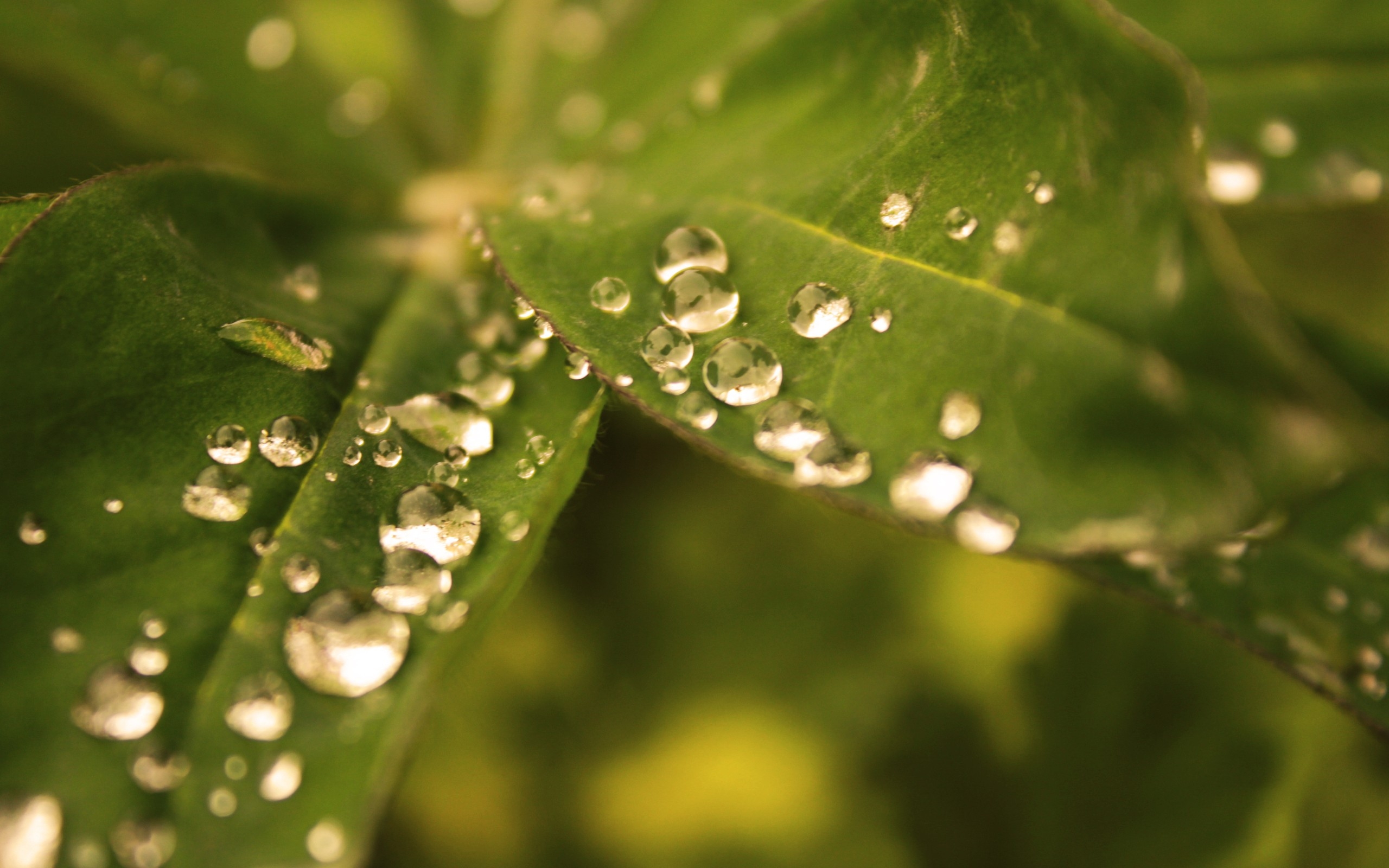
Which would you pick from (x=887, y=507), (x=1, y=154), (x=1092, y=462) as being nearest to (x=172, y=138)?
(x=1, y=154)

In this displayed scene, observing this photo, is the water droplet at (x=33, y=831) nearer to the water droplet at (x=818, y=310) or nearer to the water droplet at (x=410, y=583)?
the water droplet at (x=410, y=583)

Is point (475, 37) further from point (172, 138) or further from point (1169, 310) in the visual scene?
point (1169, 310)

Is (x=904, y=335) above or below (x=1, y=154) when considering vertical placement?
above

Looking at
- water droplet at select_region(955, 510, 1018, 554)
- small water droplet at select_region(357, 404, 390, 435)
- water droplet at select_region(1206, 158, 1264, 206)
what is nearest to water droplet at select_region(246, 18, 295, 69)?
small water droplet at select_region(357, 404, 390, 435)

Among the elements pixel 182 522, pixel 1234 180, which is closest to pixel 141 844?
pixel 182 522

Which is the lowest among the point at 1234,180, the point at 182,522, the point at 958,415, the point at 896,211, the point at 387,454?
the point at 182,522

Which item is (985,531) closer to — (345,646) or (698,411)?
(698,411)

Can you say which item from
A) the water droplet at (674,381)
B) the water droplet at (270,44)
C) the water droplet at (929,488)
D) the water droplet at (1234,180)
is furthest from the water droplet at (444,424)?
the water droplet at (1234,180)
